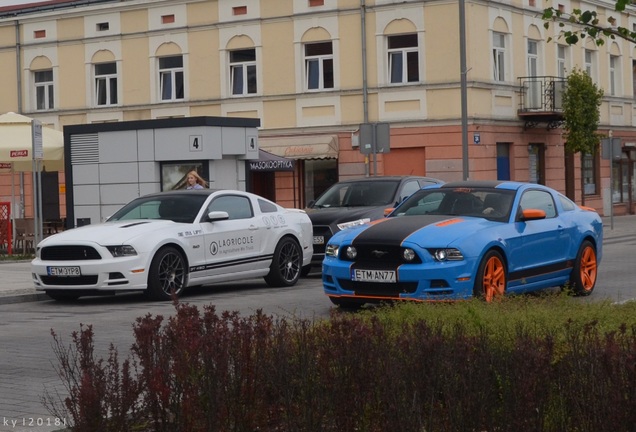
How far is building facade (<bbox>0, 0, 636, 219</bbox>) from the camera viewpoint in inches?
1547

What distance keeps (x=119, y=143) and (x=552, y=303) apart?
52.6 ft

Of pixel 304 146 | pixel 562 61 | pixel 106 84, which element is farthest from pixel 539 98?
pixel 106 84

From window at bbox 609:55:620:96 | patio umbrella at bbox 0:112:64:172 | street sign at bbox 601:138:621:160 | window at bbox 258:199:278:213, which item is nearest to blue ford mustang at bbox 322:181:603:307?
window at bbox 258:199:278:213

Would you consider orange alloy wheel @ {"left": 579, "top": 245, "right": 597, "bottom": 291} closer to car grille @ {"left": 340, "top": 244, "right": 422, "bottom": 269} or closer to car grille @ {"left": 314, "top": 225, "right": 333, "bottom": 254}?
car grille @ {"left": 340, "top": 244, "right": 422, "bottom": 269}

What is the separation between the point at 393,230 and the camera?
13477mm

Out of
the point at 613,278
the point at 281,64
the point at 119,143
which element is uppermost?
the point at 281,64

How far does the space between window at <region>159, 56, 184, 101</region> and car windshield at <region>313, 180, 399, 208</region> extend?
23145 millimetres

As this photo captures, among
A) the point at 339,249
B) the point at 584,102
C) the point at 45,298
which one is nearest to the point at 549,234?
the point at 339,249

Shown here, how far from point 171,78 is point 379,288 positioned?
31.8m

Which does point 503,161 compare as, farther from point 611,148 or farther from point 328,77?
point 328,77

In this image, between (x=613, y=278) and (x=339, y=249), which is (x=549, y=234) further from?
(x=613, y=278)

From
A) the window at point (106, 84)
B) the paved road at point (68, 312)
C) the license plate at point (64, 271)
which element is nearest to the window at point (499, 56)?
the window at point (106, 84)

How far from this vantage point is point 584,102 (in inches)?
1617

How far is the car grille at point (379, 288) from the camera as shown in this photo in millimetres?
13078
